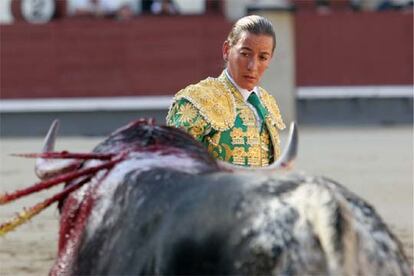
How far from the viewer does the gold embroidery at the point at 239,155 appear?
230cm

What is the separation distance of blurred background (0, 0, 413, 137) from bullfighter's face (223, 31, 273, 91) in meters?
9.39

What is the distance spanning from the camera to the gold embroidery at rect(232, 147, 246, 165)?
230cm

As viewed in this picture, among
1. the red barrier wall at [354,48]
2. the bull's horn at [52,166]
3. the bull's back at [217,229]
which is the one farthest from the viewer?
the red barrier wall at [354,48]

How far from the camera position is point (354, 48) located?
42.2 ft

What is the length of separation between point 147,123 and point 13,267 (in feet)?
8.84

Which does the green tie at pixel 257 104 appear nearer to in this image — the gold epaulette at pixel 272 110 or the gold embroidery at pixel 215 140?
the gold epaulette at pixel 272 110

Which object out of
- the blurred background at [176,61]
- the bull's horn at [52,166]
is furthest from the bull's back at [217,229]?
the blurred background at [176,61]

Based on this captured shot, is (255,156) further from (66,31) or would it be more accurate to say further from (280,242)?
(66,31)

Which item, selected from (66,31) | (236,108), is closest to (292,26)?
(66,31)

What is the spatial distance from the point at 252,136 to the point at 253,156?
0.04m

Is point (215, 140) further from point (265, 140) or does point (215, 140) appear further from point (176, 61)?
point (176, 61)

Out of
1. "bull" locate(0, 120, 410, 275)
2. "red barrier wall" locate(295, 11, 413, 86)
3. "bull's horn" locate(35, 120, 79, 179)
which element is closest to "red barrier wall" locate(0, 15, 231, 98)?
"red barrier wall" locate(295, 11, 413, 86)

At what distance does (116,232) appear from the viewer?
5.10 feet

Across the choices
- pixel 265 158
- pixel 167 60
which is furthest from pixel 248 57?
pixel 167 60
